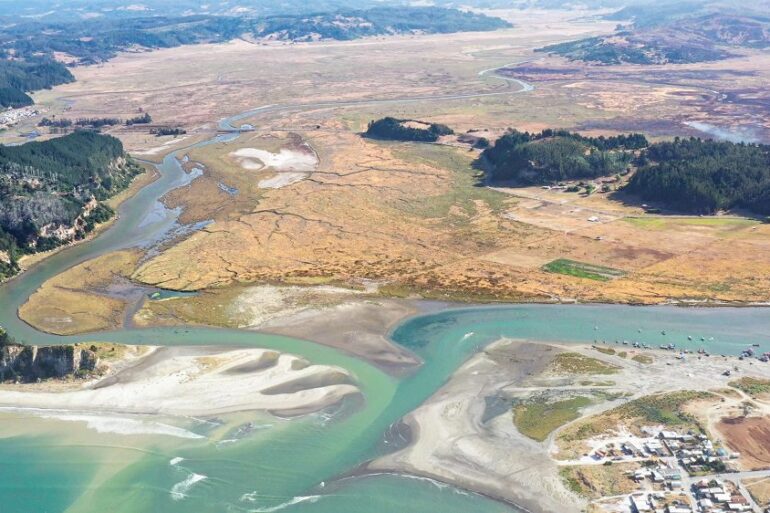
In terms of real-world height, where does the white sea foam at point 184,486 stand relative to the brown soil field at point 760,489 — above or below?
below

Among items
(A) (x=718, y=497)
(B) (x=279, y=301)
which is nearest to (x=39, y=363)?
(B) (x=279, y=301)

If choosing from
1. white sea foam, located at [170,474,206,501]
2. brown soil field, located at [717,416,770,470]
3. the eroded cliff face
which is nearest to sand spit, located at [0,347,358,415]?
the eroded cliff face

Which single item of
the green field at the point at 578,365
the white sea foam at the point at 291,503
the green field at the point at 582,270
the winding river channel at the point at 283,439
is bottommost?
the white sea foam at the point at 291,503

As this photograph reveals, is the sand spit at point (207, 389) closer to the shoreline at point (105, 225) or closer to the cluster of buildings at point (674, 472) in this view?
the cluster of buildings at point (674, 472)

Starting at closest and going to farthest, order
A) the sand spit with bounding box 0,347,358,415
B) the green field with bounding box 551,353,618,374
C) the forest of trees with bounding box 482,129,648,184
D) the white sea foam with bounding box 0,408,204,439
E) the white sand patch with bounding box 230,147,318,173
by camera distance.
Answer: the white sea foam with bounding box 0,408,204,439, the sand spit with bounding box 0,347,358,415, the green field with bounding box 551,353,618,374, the forest of trees with bounding box 482,129,648,184, the white sand patch with bounding box 230,147,318,173

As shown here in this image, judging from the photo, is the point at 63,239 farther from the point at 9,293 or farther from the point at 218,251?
the point at 218,251

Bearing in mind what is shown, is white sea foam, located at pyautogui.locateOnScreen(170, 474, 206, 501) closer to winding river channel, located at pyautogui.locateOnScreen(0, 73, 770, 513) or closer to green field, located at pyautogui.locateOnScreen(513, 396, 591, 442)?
winding river channel, located at pyautogui.locateOnScreen(0, 73, 770, 513)

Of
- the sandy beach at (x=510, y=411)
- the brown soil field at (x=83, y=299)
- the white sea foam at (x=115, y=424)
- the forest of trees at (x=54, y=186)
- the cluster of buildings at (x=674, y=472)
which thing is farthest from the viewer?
the forest of trees at (x=54, y=186)

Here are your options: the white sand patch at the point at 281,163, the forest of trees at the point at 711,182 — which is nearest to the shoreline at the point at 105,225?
the white sand patch at the point at 281,163
